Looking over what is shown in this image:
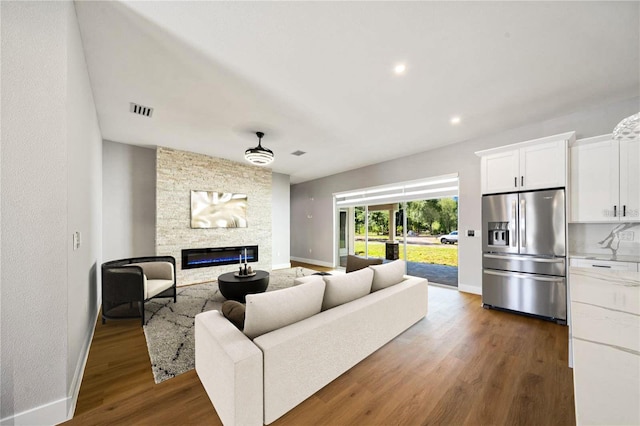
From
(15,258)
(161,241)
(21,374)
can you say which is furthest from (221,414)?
(161,241)

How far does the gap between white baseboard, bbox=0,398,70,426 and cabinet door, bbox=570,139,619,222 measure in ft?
18.4

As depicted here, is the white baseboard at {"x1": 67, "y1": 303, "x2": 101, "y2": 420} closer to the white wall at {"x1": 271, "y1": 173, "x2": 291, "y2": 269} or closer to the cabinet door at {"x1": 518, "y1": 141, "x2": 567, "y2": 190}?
the white wall at {"x1": 271, "y1": 173, "x2": 291, "y2": 269}

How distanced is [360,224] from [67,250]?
6.40 meters

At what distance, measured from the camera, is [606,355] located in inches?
30.2

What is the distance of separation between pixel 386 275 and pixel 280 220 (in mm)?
5125

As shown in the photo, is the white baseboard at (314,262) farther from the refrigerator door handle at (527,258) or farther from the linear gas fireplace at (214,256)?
the refrigerator door handle at (527,258)

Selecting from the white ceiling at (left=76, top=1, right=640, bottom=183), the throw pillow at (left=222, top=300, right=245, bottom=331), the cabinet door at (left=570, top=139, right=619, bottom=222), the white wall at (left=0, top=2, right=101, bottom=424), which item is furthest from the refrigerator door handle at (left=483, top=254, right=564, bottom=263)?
the white wall at (left=0, top=2, right=101, bottom=424)

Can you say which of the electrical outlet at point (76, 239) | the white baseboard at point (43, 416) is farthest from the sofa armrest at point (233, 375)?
the electrical outlet at point (76, 239)

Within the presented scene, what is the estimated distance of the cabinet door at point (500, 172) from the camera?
12.4 feet

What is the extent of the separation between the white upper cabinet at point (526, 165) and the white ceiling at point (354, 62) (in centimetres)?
47

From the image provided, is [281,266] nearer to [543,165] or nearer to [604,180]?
[543,165]

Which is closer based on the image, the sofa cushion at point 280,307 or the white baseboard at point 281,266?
the sofa cushion at point 280,307

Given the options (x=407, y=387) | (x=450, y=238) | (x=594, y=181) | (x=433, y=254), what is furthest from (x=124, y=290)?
(x=594, y=181)

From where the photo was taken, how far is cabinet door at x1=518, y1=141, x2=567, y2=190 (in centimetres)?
340
